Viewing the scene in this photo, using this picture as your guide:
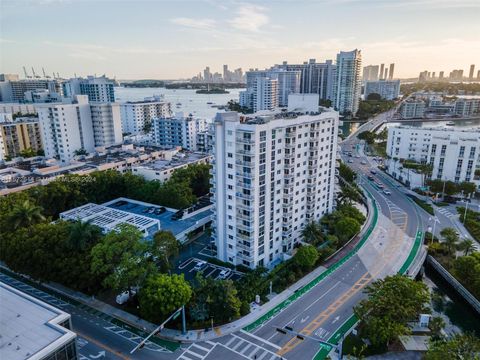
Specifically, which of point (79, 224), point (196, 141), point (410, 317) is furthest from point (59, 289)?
point (196, 141)

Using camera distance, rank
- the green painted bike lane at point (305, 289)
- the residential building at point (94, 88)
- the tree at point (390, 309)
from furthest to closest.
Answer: the residential building at point (94, 88) < the green painted bike lane at point (305, 289) < the tree at point (390, 309)

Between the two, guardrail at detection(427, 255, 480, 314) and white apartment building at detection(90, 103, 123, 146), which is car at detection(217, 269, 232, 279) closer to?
guardrail at detection(427, 255, 480, 314)

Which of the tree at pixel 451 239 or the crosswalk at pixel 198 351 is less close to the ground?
the tree at pixel 451 239

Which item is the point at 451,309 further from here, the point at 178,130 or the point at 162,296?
the point at 178,130

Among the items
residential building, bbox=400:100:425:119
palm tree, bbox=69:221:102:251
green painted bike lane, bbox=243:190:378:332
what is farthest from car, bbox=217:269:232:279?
residential building, bbox=400:100:425:119

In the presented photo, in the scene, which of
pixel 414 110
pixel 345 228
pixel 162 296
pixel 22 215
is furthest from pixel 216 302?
pixel 414 110

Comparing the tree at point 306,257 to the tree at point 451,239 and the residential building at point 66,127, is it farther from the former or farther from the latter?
the residential building at point 66,127

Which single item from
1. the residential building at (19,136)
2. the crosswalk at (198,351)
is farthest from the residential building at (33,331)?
the residential building at (19,136)
